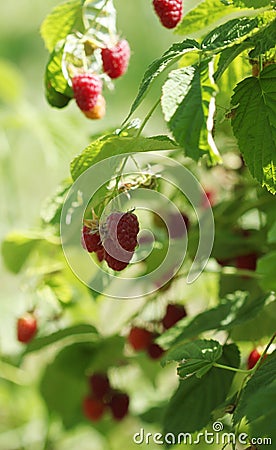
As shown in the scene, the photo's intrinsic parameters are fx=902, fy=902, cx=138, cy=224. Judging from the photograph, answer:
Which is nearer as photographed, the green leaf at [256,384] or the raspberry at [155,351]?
the green leaf at [256,384]

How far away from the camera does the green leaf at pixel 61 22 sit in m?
0.81

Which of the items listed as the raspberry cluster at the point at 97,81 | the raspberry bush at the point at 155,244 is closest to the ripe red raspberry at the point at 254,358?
the raspberry bush at the point at 155,244

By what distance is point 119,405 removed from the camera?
113 cm

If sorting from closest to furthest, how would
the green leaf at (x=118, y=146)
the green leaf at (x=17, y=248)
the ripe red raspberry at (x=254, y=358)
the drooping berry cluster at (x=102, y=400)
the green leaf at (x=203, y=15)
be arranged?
the green leaf at (x=118, y=146)
the green leaf at (x=203, y=15)
the ripe red raspberry at (x=254, y=358)
the green leaf at (x=17, y=248)
the drooping berry cluster at (x=102, y=400)

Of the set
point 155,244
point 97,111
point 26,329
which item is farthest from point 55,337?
point 97,111

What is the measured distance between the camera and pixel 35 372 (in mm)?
1453

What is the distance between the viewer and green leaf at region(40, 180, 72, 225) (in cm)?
84

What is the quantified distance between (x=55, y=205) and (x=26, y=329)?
0.31 metres

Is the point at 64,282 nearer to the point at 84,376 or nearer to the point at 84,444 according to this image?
the point at 84,376

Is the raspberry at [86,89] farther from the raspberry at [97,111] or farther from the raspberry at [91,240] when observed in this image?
the raspberry at [91,240]

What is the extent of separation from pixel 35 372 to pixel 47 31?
30.0 inches

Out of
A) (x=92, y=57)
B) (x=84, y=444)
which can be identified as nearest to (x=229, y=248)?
(x=92, y=57)

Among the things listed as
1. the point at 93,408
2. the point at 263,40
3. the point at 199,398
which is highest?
the point at 263,40

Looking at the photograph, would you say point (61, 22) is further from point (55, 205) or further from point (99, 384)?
point (99, 384)
